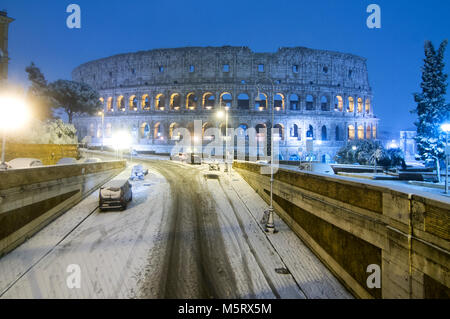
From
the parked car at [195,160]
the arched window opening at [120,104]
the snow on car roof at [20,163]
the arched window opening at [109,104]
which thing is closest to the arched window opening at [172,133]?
the arched window opening at [120,104]

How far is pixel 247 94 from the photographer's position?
165 feet

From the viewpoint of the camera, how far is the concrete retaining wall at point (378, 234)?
4652mm

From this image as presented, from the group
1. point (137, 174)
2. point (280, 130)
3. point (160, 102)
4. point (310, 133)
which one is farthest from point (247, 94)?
point (137, 174)

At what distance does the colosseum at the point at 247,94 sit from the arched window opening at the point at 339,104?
21cm

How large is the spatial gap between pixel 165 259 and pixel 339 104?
182 ft

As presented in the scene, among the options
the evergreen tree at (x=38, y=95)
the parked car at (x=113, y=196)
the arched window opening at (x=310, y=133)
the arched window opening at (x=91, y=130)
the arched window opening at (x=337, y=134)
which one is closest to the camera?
the parked car at (x=113, y=196)

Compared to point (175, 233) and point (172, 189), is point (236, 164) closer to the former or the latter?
point (172, 189)

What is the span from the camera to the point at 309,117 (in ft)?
165

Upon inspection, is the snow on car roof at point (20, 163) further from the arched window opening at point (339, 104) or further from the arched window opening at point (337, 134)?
the arched window opening at point (339, 104)

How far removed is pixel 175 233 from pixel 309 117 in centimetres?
4631

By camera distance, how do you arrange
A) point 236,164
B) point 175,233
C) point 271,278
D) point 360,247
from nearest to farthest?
point 360,247, point 271,278, point 175,233, point 236,164

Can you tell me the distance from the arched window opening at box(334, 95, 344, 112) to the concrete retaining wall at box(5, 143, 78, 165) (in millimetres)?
50526
